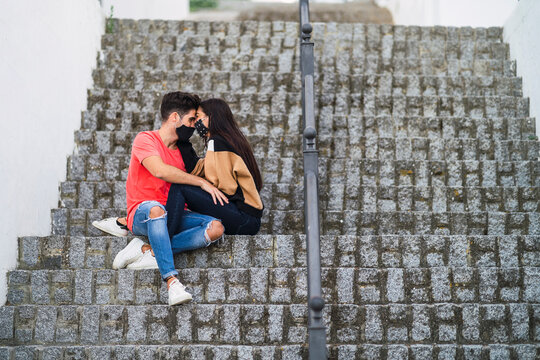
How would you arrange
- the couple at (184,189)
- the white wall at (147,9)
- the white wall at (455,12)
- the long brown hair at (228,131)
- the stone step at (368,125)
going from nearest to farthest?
the couple at (184,189) → the long brown hair at (228,131) → the stone step at (368,125) → the white wall at (455,12) → the white wall at (147,9)

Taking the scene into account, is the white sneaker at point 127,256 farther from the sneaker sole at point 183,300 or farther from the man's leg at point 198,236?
the sneaker sole at point 183,300

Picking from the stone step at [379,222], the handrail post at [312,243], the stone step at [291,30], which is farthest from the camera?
the stone step at [291,30]

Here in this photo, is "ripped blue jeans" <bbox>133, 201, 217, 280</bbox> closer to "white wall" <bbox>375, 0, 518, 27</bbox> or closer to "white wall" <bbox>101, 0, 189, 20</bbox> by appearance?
"white wall" <bbox>101, 0, 189, 20</bbox>

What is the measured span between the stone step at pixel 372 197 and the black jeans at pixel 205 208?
702 mm

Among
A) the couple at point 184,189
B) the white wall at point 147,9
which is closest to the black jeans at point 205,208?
the couple at point 184,189

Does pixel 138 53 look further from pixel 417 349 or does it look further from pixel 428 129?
pixel 417 349

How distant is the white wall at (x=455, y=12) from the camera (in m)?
6.52

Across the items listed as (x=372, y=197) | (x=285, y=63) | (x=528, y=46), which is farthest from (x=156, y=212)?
(x=528, y=46)

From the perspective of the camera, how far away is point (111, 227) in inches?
173

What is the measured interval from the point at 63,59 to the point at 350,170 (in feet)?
7.30

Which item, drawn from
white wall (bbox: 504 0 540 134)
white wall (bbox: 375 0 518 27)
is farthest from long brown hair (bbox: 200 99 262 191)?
white wall (bbox: 375 0 518 27)

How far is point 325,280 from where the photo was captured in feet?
12.9

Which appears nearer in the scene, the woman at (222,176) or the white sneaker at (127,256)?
the white sneaker at (127,256)

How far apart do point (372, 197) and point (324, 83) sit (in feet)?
4.44
